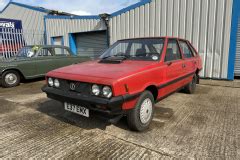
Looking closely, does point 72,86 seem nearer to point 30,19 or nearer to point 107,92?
point 107,92

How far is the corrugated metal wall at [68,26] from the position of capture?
1022cm

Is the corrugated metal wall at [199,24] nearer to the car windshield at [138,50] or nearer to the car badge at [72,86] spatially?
the car windshield at [138,50]

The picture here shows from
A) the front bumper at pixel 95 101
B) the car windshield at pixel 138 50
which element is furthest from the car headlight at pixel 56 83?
the car windshield at pixel 138 50

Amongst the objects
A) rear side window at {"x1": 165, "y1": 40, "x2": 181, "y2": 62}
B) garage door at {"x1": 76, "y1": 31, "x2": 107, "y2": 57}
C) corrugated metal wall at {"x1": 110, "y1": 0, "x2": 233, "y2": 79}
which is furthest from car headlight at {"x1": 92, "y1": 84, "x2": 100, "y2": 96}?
garage door at {"x1": 76, "y1": 31, "x2": 107, "y2": 57}

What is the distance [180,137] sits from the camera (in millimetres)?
2775

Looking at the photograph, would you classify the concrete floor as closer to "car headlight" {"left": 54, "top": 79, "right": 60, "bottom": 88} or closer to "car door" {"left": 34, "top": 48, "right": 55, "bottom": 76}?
"car headlight" {"left": 54, "top": 79, "right": 60, "bottom": 88}

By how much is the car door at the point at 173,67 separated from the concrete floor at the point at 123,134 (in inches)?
23.5

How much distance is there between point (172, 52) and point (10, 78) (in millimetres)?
5798

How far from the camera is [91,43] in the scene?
36.4 feet

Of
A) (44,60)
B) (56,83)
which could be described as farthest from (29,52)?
(56,83)

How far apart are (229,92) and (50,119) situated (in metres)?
5.04

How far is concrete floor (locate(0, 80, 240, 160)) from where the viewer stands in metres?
2.41

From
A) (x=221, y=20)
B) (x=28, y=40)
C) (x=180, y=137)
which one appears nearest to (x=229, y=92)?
(x=221, y=20)

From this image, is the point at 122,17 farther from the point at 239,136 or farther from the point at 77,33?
the point at 239,136
